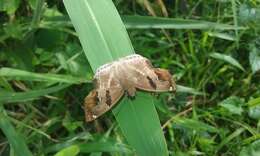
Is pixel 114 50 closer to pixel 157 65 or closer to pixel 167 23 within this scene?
pixel 167 23

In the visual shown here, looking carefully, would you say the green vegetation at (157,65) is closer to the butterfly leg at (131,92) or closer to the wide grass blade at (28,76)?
the wide grass blade at (28,76)

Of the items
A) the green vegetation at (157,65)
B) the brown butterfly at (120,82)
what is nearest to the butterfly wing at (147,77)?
the brown butterfly at (120,82)

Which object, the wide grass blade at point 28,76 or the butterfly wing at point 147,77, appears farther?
the wide grass blade at point 28,76

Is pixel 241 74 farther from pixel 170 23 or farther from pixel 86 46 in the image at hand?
pixel 86 46

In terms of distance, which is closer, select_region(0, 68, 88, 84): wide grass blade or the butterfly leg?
the butterfly leg

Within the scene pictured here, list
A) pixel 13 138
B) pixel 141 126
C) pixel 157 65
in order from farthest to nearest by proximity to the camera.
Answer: pixel 157 65 < pixel 13 138 < pixel 141 126

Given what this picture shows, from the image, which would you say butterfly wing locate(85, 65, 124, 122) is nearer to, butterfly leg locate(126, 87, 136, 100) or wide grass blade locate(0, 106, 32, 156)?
butterfly leg locate(126, 87, 136, 100)

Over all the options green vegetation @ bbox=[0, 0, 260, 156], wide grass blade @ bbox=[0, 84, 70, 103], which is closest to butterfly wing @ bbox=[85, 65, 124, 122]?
green vegetation @ bbox=[0, 0, 260, 156]

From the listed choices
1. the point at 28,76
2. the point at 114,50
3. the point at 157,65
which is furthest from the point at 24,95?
the point at 157,65
